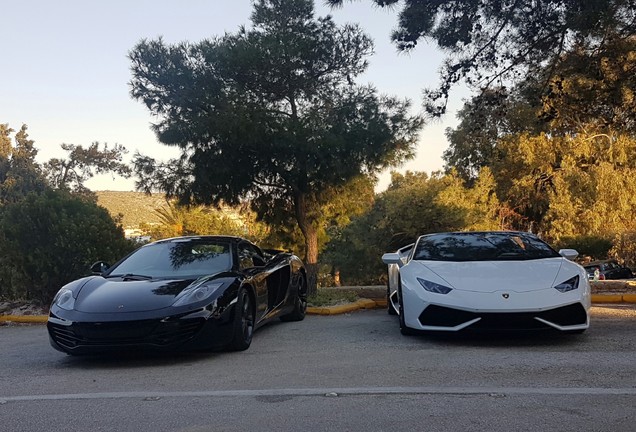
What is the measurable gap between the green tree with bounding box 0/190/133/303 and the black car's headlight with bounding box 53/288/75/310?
14.6ft

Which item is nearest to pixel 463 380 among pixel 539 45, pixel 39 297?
pixel 539 45

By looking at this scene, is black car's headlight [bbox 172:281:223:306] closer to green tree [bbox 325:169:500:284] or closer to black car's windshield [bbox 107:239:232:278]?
black car's windshield [bbox 107:239:232:278]

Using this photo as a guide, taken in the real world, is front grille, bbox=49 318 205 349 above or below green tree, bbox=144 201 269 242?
below

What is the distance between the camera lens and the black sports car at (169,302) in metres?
5.81

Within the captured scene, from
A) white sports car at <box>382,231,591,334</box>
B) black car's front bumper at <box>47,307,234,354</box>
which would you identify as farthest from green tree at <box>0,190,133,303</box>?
white sports car at <box>382,231,591,334</box>

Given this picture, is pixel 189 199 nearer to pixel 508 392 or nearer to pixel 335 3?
pixel 335 3

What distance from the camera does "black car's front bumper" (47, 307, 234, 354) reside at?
577 cm

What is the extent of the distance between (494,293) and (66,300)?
4.36 m

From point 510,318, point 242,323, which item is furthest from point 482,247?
point 242,323

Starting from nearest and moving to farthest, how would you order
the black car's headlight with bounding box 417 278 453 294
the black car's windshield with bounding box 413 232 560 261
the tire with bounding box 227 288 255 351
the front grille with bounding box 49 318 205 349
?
1. the front grille with bounding box 49 318 205 349
2. the tire with bounding box 227 288 255 351
3. the black car's headlight with bounding box 417 278 453 294
4. the black car's windshield with bounding box 413 232 560 261

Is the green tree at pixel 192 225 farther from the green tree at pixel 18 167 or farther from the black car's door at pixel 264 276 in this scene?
the black car's door at pixel 264 276

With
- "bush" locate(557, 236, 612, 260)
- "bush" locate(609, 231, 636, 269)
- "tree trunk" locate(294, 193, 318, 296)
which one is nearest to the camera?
"tree trunk" locate(294, 193, 318, 296)

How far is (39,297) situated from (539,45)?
9476 millimetres

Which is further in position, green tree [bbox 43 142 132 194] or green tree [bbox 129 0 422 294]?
green tree [bbox 43 142 132 194]
